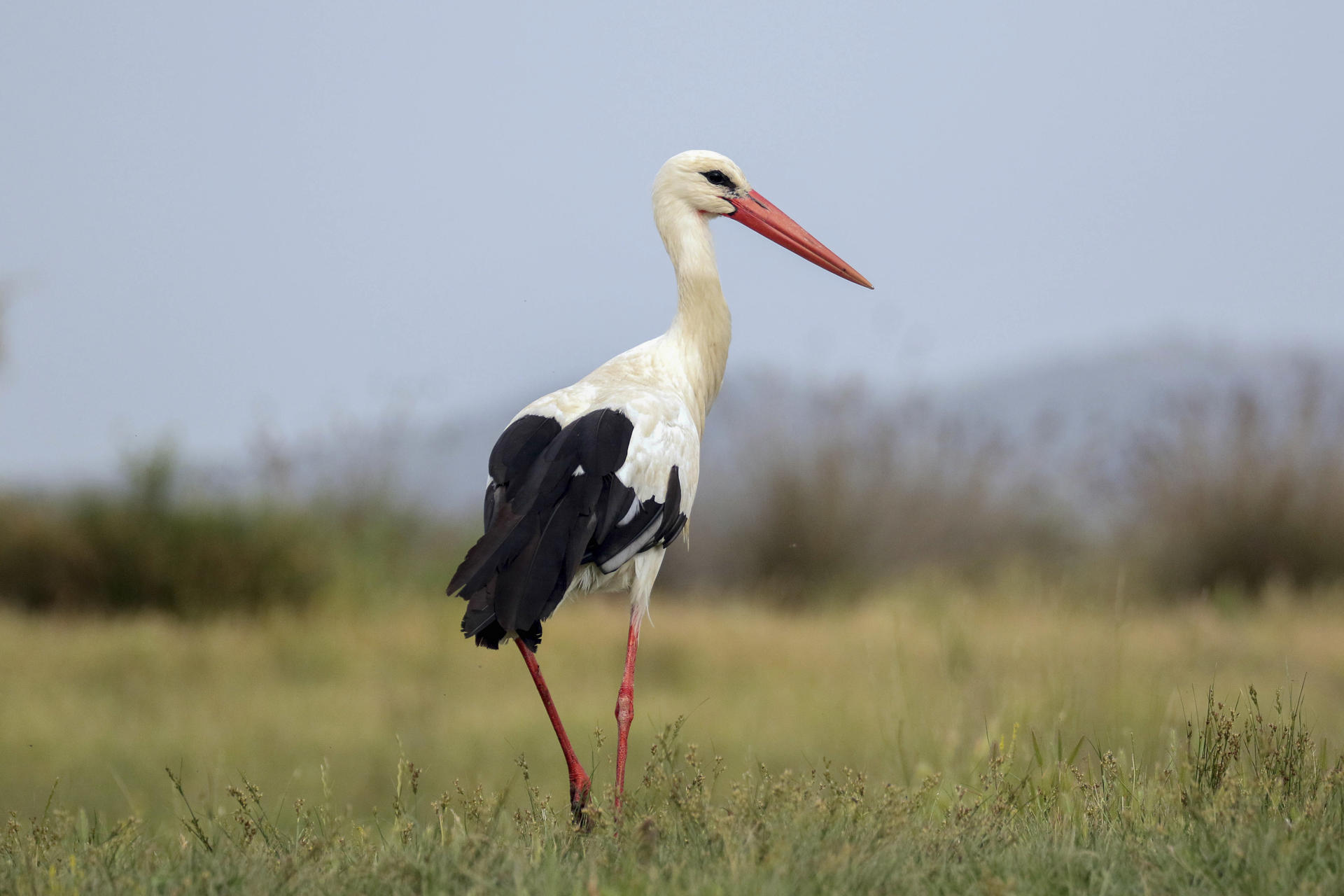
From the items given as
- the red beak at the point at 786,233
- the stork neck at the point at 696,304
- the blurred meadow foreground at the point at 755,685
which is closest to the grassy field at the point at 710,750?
the blurred meadow foreground at the point at 755,685

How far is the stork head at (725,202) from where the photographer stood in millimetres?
4812

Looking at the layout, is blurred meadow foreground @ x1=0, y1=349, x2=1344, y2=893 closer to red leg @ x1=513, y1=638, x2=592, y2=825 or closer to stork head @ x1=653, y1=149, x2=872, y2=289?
red leg @ x1=513, y1=638, x2=592, y2=825

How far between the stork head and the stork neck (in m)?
0.06

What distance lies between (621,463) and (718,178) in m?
1.49

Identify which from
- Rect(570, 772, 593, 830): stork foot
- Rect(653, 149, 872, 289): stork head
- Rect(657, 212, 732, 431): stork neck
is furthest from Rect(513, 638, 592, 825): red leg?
Rect(653, 149, 872, 289): stork head

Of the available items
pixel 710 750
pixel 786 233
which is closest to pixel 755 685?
pixel 710 750

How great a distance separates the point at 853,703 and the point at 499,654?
2.52 metres

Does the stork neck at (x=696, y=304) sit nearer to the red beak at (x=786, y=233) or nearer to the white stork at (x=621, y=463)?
the white stork at (x=621, y=463)

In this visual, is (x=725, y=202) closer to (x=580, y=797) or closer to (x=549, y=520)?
(x=549, y=520)

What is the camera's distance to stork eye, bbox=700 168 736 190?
486 cm

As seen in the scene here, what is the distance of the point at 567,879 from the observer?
243 centimetres

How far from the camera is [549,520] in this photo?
3.74 meters

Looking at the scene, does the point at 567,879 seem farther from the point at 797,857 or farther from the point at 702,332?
the point at 702,332

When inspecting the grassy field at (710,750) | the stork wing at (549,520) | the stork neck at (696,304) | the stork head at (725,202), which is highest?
the stork head at (725,202)
